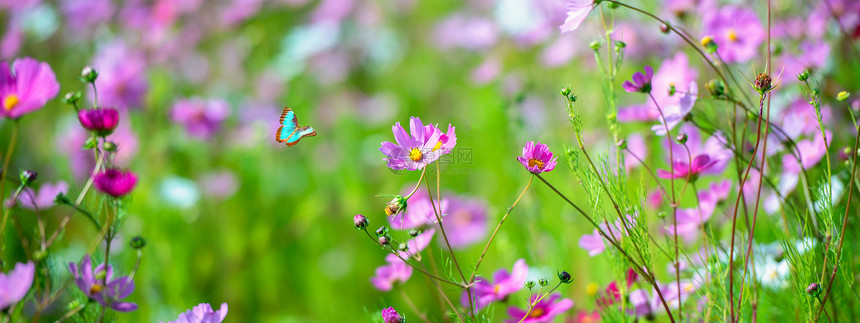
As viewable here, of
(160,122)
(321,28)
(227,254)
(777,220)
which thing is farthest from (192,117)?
(777,220)

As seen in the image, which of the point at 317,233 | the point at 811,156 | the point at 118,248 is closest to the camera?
the point at 811,156

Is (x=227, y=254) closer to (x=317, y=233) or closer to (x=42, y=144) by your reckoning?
(x=317, y=233)

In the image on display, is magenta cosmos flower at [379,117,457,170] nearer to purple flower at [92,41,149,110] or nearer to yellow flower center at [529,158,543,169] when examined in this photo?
yellow flower center at [529,158,543,169]

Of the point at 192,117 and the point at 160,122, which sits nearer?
the point at 192,117

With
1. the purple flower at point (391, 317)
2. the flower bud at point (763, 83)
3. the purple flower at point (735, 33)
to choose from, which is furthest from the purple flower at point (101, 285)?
the purple flower at point (735, 33)

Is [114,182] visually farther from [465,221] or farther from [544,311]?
[465,221]

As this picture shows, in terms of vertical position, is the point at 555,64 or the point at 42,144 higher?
the point at 555,64

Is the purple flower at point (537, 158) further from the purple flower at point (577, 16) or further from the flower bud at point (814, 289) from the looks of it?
the flower bud at point (814, 289)
